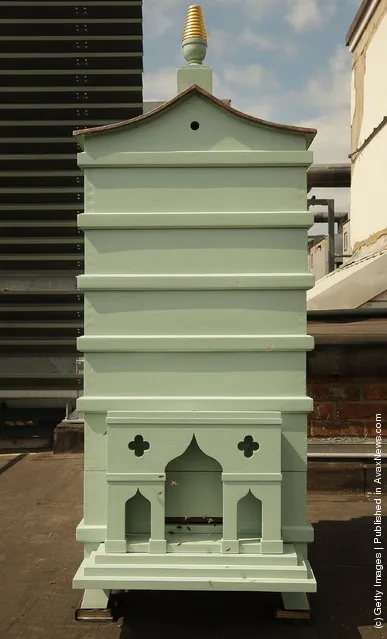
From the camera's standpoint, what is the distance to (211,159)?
9.18 feet

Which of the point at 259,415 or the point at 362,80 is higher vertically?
the point at 362,80

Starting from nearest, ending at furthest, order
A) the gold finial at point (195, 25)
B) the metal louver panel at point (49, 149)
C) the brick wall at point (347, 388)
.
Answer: the gold finial at point (195, 25)
the brick wall at point (347, 388)
the metal louver panel at point (49, 149)

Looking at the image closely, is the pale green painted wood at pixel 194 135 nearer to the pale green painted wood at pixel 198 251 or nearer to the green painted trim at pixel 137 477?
the pale green painted wood at pixel 198 251

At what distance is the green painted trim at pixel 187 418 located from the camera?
263 centimetres

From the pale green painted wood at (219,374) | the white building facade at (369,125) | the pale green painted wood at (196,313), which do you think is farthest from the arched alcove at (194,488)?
the white building facade at (369,125)

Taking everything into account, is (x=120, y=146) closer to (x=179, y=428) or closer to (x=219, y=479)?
(x=179, y=428)

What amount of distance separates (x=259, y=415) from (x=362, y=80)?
24.3 ft

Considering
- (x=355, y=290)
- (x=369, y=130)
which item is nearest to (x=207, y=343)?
(x=355, y=290)

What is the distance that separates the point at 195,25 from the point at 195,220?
1130 mm


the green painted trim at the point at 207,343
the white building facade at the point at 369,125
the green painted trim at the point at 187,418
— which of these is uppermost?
the white building facade at the point at 369,125

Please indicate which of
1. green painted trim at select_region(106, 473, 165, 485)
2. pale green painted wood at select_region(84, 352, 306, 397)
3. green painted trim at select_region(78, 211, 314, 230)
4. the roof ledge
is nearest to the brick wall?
the roof ledge

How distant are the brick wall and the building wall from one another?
322 centimetres

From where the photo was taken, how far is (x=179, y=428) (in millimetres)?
2646

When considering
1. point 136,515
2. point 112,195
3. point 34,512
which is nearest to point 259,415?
point 136,515
